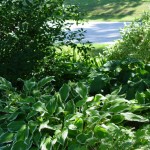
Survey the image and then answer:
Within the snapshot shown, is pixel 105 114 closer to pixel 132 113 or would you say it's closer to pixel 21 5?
pixel 132 113

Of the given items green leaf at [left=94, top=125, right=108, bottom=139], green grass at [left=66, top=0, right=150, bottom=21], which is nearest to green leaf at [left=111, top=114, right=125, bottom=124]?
green leaf at [left=94, top=125, right=108, bottom=139]

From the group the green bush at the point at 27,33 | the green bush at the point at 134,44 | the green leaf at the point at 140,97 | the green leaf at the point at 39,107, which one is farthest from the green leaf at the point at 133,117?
the green bush at the point at 134,44

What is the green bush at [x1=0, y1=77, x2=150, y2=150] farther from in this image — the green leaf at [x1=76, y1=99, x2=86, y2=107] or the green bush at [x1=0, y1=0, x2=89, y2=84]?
the green bush at [x1=0, y1=0, x2=89, y2=84]

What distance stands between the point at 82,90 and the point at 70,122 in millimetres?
614

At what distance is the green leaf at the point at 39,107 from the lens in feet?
13.5

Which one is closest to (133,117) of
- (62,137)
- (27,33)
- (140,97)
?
(140,97)

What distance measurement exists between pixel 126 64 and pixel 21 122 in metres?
1.67

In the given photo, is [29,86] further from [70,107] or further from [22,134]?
[22,134]

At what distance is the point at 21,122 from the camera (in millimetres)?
4184

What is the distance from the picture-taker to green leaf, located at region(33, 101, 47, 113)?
411cm

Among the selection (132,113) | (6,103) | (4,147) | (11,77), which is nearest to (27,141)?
(4,147)

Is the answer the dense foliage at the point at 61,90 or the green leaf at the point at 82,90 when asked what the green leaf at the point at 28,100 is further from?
the green leaf at the point at 82,90

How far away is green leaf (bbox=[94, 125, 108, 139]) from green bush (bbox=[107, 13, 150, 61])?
2.42 m

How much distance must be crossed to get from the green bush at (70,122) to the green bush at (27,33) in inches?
21.3
